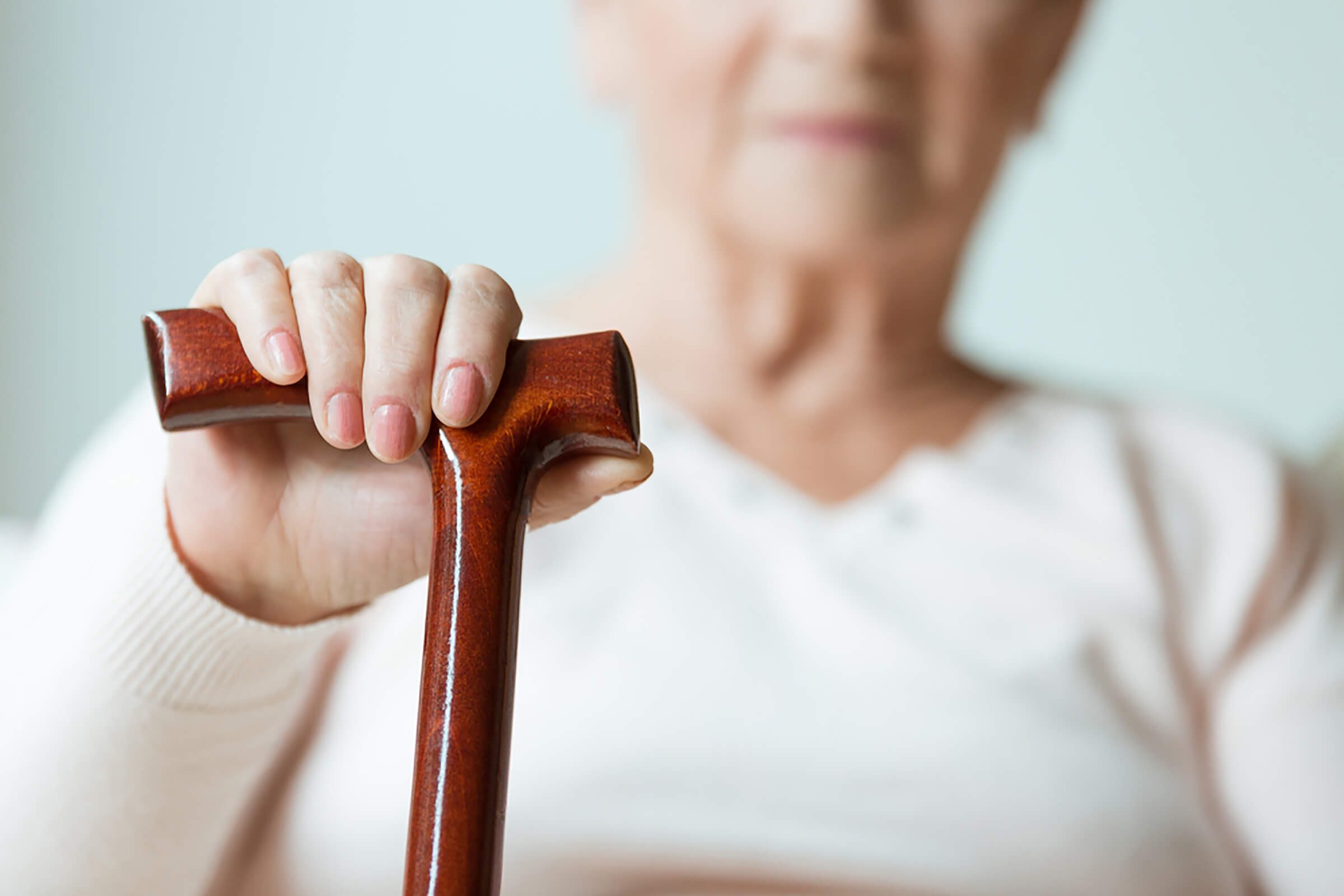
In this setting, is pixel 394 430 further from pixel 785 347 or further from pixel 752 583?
pixel 785 347

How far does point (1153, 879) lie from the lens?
0.86 m

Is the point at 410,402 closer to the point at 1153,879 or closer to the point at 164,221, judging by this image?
the point at 1153,879

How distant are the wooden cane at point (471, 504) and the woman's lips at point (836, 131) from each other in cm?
54

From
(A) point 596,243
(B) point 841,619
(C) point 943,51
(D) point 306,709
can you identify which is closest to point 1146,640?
(B) point 841,619

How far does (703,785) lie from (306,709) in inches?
10.7

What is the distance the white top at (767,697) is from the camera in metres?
0.64

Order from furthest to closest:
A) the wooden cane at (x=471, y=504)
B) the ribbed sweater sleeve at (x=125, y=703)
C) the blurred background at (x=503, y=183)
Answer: the blurred background at (x=503, y=183), the ribbed sweater sleeve at (x=125, y=703), the wooden cane at (x=471, y=504)

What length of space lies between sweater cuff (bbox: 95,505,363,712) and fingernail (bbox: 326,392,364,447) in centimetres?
16

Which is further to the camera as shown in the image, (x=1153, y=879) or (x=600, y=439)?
(x=1153, y=879)

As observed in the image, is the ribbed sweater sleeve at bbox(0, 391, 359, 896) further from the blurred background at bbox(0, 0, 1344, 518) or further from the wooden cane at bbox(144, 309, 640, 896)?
the blurred background at bbox(0, 0, 1344, 518)

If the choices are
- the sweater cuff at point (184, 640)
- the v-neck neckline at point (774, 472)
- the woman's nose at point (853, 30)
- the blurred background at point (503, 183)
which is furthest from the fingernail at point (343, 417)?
the blurred background at point (503, 183)

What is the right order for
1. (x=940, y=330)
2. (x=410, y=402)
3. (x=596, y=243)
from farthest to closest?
(x=596, y=243) < (x=940, y=330) < (x=410, y=402)

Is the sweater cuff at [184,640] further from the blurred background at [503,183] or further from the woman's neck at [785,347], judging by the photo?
the blurred background at [503,183]

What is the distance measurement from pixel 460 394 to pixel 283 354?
7 centimetres
